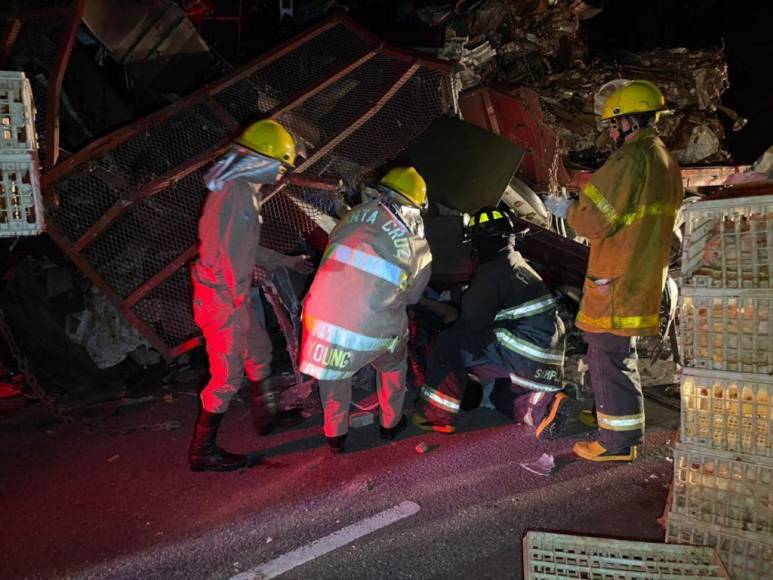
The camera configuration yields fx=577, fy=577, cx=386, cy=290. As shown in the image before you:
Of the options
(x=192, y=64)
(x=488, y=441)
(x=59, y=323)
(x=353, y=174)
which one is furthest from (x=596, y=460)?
(x=192, y=64)

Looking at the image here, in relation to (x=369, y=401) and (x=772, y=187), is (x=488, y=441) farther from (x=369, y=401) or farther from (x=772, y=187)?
(x=772, y=187)

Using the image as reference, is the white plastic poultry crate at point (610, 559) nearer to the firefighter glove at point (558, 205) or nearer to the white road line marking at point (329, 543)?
the white road line marking at point (329, 543)

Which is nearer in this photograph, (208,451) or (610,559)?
(610,559)

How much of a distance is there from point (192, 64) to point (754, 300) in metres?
6.15

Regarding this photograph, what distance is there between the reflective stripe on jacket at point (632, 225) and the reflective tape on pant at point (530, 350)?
0.58 meters

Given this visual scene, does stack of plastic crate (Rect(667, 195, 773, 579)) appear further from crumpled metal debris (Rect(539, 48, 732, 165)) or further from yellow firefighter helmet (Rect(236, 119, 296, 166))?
crumpled metal debris (Rect(539, 48, 732, 165))

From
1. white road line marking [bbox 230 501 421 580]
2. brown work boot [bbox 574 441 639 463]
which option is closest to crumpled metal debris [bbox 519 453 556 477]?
brown work boot [bbox 574 441 639 463]

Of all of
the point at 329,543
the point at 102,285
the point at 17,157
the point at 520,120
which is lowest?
the point at 329,543

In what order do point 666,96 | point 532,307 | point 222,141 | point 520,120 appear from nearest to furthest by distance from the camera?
point 532,307 < point 222,141 < point 520,120 < point 666,96

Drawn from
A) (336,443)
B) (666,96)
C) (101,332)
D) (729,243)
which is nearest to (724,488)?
(729,243)

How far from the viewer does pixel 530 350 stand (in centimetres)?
420

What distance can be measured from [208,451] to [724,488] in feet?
9.88

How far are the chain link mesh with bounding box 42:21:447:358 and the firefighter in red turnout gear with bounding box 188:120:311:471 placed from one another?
3.70ft

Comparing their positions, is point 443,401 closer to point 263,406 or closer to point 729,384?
point 263,406
